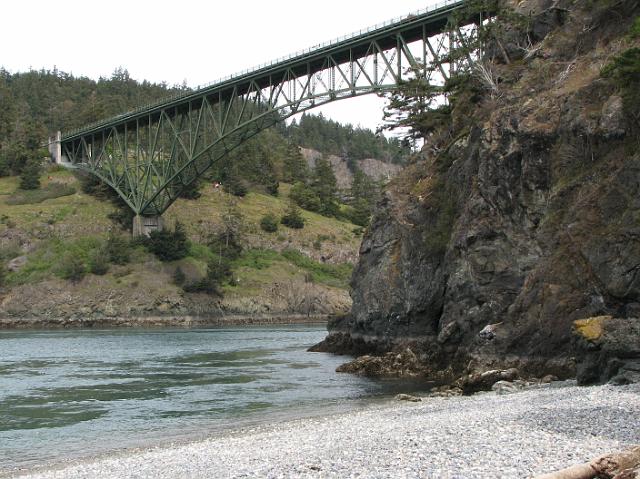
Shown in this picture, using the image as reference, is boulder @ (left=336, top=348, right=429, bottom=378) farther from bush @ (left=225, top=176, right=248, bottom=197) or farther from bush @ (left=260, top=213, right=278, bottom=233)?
bush @ (left=225, top=176, right=248, bottom=197)

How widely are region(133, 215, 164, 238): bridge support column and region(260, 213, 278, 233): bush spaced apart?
55.6ft

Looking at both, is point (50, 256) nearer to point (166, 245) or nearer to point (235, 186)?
point (166, 245)

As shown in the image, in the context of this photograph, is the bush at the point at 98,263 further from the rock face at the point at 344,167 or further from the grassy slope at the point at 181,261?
the rock face at the point at 344,167

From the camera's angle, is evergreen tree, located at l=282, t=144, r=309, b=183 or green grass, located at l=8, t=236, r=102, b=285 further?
evergreen tree, located at l=282, t=144, r=309, b=183

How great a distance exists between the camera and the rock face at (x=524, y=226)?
24266mm

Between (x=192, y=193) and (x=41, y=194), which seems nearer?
(x=41, y=194)

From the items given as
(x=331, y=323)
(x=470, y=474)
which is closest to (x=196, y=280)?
(x=331, y=323)

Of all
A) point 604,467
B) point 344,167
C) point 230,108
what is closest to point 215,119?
point 230,108

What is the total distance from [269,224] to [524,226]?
79.7 meters

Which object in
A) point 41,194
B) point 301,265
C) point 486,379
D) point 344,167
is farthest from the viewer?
point 344,167

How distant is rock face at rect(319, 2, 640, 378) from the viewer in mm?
24266

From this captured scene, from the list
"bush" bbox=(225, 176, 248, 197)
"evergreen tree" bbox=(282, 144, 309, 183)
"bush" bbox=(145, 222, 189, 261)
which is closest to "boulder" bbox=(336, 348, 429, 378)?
"bush" bbox=(145, 222, 189, 261)

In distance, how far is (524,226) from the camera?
30.1m

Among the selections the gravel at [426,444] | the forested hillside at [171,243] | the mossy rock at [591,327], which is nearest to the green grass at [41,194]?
the forested hillside at [171,243]
